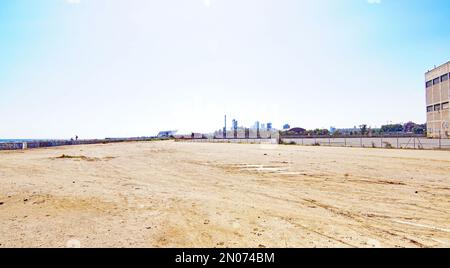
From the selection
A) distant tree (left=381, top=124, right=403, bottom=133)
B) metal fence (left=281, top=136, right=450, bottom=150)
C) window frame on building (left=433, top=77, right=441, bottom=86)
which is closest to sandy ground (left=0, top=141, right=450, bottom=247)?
metal fence (left=281, top=136, right=450, bottom=150)

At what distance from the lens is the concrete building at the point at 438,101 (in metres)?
60.0

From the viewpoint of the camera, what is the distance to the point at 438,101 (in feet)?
208

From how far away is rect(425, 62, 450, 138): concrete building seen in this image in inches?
2363

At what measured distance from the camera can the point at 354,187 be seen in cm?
950

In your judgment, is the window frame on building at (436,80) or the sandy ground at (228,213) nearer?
the sandy ground at (228,213)

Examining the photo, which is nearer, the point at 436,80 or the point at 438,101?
the point at 438,101

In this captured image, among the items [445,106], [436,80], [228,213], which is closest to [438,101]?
[445,106]

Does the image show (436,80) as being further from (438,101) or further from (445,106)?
(445,106)

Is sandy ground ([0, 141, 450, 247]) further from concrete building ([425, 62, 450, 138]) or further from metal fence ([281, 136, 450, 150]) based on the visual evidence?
concrete building ([425, 62, 450, 138])

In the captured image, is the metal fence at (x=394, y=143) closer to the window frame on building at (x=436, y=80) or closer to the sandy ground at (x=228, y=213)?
the window frame on building at (x=436, y=80)

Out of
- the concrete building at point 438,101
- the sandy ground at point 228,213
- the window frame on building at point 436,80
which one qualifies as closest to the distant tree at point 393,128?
the concrete building at point 438,101
